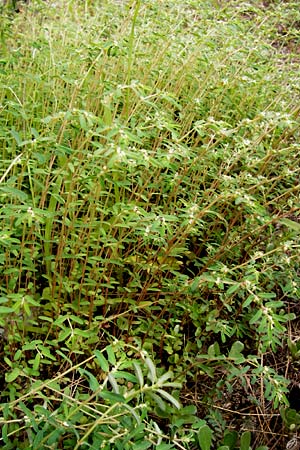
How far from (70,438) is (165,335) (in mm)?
498

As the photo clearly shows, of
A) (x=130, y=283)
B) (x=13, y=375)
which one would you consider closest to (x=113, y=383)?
(x=13, y=375)

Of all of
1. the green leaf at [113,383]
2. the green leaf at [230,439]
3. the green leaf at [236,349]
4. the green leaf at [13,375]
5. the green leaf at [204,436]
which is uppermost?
the green leaf at [113,383]

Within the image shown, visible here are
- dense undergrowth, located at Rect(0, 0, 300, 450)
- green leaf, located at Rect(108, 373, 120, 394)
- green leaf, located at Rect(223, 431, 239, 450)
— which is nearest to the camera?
green leaf, located at Rect(108, 373, 120, 394)

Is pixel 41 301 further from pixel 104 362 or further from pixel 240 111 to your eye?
pixel 240 111

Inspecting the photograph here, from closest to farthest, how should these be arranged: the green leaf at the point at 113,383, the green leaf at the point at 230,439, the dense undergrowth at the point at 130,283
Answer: the green leaf at the point at 113,383, the dense undergrowth at the point at 130,283, the green leaf at the point at 230,439

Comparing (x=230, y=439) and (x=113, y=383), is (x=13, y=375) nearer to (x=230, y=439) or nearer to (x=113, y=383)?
(x=113, y=383)

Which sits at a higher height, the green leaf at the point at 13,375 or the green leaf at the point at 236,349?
the green leaf at the point at 236,349

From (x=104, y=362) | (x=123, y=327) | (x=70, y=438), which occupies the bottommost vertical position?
(x=70, y=438)

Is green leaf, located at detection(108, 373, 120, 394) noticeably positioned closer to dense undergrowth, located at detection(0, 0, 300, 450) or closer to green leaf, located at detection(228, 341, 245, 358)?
dense undergrowth, located at detection(0, 0, 300, 450)

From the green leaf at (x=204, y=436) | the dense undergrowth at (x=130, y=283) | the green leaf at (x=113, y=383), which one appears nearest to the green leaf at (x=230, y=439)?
the dense undergrowth at (x=130, y=283)

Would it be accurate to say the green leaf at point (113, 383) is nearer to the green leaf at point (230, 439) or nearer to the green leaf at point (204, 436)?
the green leaf at point (204, 436)

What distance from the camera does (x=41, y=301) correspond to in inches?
79.7

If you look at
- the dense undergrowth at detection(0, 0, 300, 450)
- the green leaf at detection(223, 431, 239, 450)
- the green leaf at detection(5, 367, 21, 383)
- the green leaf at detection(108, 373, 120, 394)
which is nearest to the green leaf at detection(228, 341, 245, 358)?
the dense undergrowth at detection(0, 0, 300, 450)

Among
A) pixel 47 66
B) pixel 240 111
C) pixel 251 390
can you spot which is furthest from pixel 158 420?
pixel 47 66
